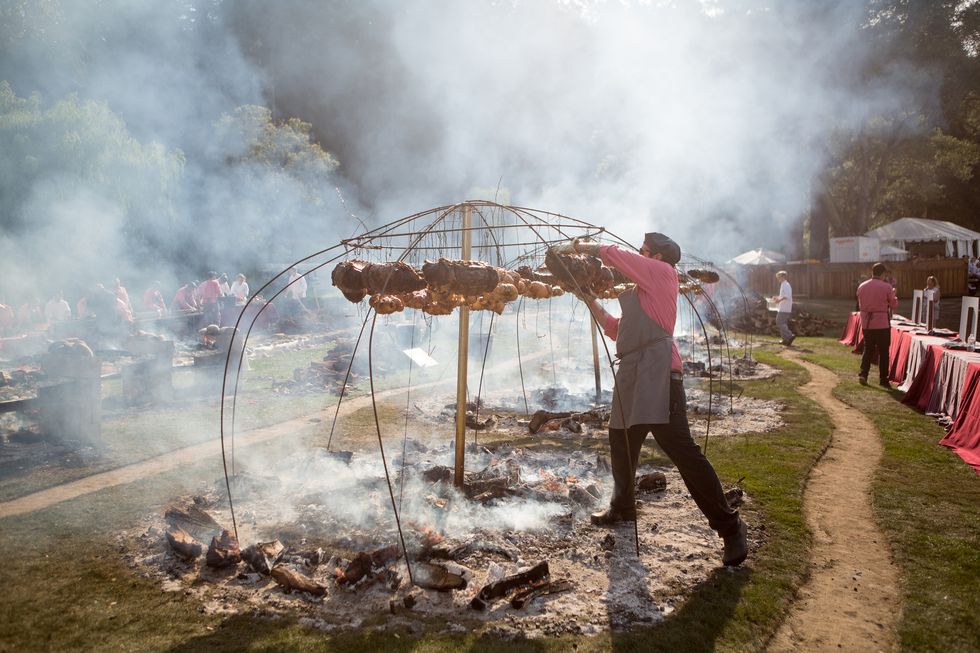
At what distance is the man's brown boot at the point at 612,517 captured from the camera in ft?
15.7

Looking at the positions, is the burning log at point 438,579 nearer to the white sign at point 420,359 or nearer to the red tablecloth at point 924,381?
the red tablecloth at point 924,381

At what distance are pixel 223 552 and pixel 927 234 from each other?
34.5 metres

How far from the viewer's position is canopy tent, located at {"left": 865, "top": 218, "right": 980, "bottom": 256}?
28.8m

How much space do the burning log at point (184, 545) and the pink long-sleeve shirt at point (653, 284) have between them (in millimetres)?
3612

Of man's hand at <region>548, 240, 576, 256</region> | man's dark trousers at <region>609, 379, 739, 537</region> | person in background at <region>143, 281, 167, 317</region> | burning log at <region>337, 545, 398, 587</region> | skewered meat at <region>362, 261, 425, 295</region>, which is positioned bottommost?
burning log at <region>337, 545, 398, 587</region>

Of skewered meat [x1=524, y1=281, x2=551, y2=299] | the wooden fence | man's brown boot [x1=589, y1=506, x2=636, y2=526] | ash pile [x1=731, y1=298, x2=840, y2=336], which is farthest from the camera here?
the wooden fence

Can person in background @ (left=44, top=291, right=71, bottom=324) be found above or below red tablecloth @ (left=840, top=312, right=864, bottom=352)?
above

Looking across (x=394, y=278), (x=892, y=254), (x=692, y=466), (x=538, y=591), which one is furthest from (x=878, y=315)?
(x=892, y=254)

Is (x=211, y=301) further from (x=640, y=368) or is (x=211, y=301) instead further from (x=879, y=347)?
(x=879, y=347)

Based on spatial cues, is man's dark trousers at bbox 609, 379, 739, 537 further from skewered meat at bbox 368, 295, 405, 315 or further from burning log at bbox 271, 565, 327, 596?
burning log at bbox 271, 565, 327, 596

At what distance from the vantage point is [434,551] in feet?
13.8

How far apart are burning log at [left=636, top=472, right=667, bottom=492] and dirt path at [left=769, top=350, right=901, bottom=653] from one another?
1.22m

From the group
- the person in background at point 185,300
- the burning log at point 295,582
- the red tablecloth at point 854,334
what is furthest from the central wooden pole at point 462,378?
the person in background at point 185,300

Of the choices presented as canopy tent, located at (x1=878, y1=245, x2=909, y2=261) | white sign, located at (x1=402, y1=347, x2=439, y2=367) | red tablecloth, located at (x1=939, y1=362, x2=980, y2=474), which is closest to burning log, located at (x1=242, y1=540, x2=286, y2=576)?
red tablecloth, located at (x1=939, y1=362, x2=980, y2=474)
